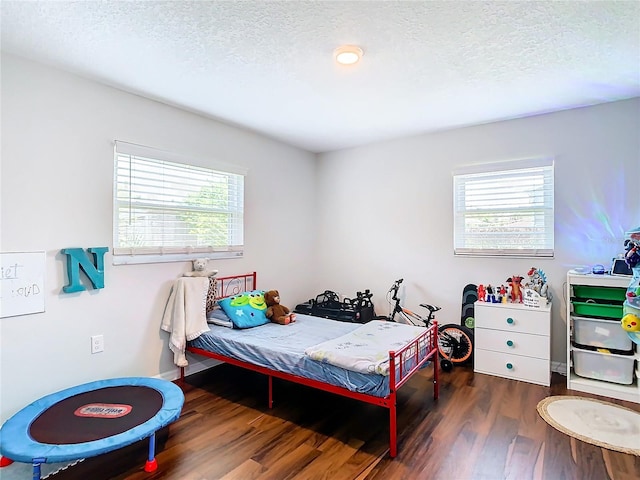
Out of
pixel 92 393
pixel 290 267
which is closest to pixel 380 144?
pixel 290 267

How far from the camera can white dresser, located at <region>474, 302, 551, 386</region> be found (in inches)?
126

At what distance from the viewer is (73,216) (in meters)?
2.68

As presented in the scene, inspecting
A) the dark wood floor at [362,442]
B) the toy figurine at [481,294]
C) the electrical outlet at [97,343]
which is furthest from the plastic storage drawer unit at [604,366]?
the electrical outlet at [97,343]

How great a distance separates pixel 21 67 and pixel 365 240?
Answer: 11.9ft

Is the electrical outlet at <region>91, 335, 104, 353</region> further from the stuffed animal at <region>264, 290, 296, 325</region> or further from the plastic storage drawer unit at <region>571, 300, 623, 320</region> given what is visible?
the plastic storage drawer unit at <region>571, 300, 623, 320</region>

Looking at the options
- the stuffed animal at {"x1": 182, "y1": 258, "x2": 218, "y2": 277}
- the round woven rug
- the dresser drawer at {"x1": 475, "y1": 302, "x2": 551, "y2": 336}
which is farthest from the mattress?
the round woven rug

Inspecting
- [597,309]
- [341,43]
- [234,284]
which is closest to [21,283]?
[234,284]

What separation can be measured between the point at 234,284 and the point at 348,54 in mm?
2577

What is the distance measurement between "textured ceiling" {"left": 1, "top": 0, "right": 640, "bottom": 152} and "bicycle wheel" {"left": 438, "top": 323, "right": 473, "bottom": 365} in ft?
7.10

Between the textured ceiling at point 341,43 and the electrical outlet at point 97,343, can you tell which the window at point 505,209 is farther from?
the electrical outlet at point 97,343

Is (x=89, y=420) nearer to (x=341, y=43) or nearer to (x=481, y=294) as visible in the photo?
(x=341, y=43)

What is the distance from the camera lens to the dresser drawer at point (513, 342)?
320cm

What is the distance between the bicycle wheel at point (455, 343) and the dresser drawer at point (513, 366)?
0.13 m

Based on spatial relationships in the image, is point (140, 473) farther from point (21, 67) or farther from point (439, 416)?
point (21, 67)
